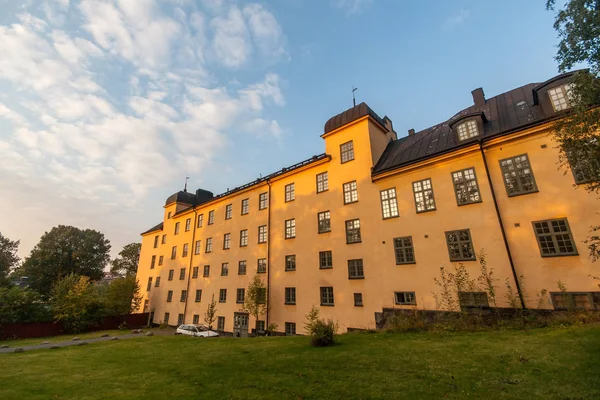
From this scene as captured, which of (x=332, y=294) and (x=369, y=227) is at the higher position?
(x=369, y=227)

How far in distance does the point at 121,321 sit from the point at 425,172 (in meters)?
44.7

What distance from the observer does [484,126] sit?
18.8 metres

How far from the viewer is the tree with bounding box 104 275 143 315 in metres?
39.3

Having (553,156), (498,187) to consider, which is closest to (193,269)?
(498,187)

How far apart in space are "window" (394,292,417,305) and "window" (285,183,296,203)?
44.0 feet

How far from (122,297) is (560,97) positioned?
53260 mm

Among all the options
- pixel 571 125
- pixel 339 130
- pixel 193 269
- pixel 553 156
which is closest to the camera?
pixel 571 125

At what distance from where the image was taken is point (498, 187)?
1627cm

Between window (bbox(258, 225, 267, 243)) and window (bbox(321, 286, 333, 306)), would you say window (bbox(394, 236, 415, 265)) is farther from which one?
window (bbox(258, 225, 267, 243))

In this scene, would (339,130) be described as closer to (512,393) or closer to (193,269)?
(512,393)

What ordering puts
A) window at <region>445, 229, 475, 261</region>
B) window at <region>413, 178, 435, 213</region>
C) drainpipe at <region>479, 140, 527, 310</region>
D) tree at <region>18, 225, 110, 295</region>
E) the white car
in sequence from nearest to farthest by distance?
1. drainpipe at <region>479, 140, 527, 310</region>
2. window at <region>445, 229, 475, 261</region>
3. window at <region>413, 178, 435, 213</region>
4. the white car
5. tree at <region>18, 225, 110, 295</region>

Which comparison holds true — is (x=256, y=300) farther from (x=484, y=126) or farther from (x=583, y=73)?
(x=583, y=73)

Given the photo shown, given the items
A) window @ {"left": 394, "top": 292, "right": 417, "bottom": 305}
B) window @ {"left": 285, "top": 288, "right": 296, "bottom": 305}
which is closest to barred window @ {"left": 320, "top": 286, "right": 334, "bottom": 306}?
window @ {"left": 285, "top": 288, "right": 296, "bottom": 305}

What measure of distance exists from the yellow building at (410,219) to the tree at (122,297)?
1649 cm
